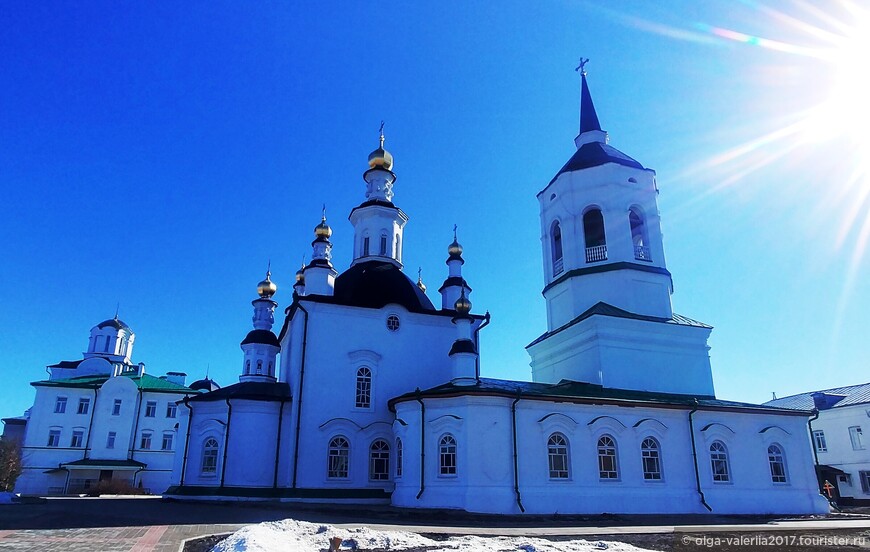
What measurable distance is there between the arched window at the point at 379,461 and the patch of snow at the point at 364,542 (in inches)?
349

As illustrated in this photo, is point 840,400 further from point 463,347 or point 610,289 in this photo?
point 463,347

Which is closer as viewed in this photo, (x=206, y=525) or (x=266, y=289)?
(x=206, y=525)

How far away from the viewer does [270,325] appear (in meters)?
23.8

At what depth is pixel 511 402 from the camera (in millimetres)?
15852

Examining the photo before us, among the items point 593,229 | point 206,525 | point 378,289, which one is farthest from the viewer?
point 593,229

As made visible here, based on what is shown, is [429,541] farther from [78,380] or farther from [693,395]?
[78,380]

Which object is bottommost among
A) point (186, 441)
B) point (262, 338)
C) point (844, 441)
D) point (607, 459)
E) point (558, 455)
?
point (607, 459)

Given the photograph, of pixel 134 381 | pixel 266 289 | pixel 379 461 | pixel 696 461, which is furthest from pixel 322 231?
pixel 134 381

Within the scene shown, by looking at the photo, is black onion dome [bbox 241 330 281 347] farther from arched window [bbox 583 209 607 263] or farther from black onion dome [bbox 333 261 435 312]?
arched window [bbox 583 209 607 263]

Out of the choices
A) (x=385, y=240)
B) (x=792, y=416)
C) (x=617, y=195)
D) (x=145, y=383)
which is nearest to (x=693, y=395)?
(x=792, y=416)

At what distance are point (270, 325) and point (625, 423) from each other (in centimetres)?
1413

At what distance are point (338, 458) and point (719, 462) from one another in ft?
37.7

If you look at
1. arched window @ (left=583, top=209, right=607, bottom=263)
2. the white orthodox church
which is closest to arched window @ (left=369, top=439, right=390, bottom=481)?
the white orthodox church

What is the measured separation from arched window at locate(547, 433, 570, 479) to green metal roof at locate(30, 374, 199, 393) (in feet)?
87.6
